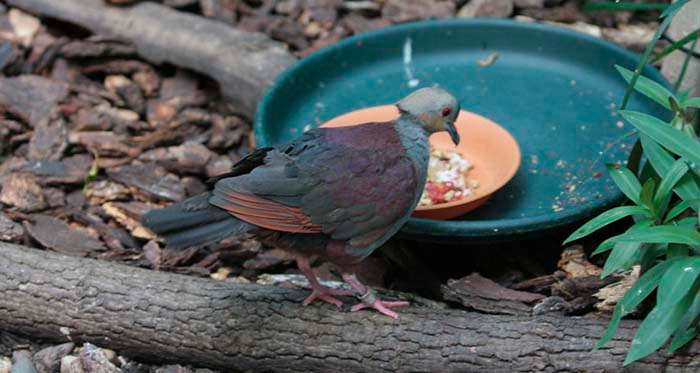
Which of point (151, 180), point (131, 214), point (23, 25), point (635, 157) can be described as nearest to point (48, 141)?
point (151, 180)

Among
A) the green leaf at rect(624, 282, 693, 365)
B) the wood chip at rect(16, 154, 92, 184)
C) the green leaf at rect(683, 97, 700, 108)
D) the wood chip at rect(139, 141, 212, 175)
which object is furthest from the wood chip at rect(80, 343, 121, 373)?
the green leaf at rect(683, 97, 700, 108)

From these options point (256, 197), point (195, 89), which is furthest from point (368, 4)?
point (256, 197)

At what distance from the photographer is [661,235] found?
242 cm

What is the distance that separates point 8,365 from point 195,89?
1.85 meters

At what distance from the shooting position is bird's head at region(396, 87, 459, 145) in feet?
9.77

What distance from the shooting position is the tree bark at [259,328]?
2658 millimetres

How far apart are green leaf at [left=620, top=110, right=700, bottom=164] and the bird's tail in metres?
1.15

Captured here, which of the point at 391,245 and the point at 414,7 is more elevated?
the point at 414,7

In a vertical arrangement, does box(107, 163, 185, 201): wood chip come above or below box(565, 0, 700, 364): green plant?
below

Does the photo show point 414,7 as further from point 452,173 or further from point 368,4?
point 452,173

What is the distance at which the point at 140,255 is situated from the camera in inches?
134

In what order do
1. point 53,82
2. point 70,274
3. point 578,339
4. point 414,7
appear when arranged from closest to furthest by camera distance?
point 578,339 → point 70,274 → point 53,82 → point 414,7

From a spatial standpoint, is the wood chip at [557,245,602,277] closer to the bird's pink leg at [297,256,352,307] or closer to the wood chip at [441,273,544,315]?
the wood chip at [441,273,544,315]

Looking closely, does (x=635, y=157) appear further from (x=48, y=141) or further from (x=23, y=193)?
(x=48, y=141)
